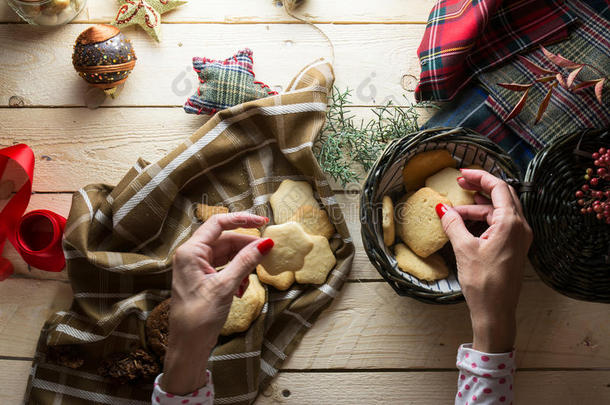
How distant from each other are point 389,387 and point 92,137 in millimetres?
1049

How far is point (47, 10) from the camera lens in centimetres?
123

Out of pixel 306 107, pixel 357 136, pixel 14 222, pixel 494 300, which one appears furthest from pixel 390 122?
pixel 14 222

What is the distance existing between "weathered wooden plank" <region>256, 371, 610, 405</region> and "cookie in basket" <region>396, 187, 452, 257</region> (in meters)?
0.37

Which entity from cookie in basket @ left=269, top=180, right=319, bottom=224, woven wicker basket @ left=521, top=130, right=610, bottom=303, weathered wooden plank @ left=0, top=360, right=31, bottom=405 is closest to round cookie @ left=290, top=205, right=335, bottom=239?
cookie in basket @ left=269, top=180, right=319, bottom=224

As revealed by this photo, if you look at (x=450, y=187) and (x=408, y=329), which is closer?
(x=450, y=187)

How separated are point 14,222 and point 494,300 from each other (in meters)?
1.18

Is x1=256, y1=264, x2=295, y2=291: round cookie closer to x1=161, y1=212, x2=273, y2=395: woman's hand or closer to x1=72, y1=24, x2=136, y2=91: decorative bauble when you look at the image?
x1=161, y1=212, x2=273, y2=395: woman's hand

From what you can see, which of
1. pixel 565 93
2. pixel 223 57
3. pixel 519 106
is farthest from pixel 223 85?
pixel 565 93

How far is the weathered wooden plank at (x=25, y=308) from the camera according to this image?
1236 mm

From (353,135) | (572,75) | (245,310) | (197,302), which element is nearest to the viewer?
(197,302)

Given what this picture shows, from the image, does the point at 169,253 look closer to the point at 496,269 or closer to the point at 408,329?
the point at 408,329

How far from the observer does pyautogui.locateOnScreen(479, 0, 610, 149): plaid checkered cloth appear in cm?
110

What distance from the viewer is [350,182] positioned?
1.25 meters

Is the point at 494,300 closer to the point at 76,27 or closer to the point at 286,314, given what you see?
the point at 286,314
